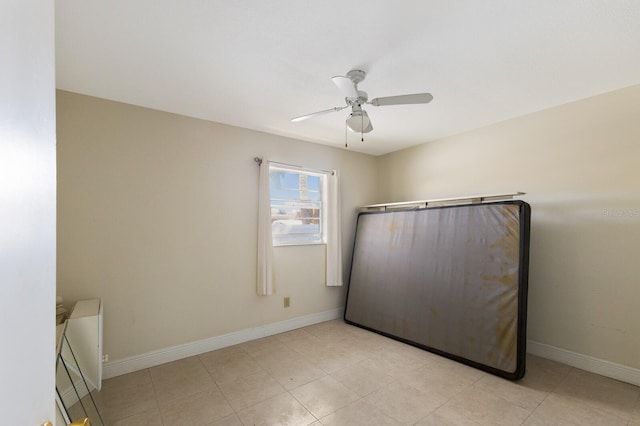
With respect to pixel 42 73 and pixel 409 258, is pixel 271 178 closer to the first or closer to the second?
pixel 409 258

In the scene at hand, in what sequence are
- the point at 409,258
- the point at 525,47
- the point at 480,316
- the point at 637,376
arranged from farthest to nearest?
the point at 409,258 → the point at 480,316 → the point at 637,376 → the point at 525,47

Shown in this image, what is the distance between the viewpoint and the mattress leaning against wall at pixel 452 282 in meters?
2.65

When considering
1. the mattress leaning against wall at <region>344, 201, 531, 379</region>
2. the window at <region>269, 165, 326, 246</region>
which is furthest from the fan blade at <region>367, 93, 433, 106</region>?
the window at <region>269, 165, 326, 246</region>

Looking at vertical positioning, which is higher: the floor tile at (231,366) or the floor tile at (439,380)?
the floor tile at (439,380)

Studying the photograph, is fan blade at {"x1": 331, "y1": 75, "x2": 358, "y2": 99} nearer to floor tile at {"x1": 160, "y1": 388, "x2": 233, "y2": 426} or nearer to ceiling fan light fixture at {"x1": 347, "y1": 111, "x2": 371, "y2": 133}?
ceiling fan light fixture at {"x1": 347, "y1": 111, "x2": 371, "y2": 133}

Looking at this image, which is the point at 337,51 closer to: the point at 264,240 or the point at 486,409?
the point at 264,240

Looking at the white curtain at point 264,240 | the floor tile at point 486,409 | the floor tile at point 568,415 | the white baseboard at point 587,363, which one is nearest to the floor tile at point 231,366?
the white curtain at point 264,240

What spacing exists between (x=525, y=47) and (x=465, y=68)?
37 centimetres

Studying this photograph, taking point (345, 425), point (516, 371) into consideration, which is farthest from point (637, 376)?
point (345, 425)

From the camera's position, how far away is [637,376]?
242 cm

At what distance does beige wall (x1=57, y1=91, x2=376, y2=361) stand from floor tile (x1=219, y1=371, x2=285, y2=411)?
2.69 feet

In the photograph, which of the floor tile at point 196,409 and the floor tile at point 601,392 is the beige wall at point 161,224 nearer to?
the floor tile at point 196,409

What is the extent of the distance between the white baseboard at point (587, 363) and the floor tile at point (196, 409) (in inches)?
122

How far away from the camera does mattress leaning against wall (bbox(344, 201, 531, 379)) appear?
265 cm
